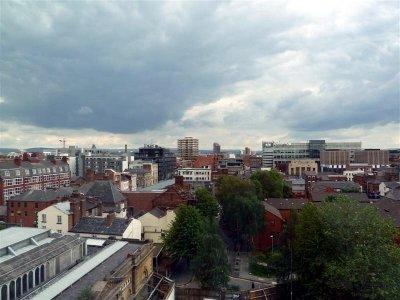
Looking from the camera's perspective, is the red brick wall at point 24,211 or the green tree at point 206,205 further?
the green tree at point 206,205

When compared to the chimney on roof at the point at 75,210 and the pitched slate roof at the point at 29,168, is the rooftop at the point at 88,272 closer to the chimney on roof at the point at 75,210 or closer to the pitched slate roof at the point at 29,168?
the chimney on roof at the point at 75,210

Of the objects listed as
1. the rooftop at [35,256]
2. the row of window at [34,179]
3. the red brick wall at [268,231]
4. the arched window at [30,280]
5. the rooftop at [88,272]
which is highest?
the row of window at [34,179]

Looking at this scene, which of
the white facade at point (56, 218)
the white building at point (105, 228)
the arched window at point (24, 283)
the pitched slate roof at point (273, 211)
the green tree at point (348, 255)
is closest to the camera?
the arched window at point (24, 283)

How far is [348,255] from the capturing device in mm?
30641

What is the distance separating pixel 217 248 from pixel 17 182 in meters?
58.7

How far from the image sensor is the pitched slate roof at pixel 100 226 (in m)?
39.1

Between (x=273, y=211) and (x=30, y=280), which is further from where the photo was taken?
(x=273, y=211)

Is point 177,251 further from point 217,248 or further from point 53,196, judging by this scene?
point 53,196

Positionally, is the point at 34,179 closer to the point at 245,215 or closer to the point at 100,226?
the point at 100,226

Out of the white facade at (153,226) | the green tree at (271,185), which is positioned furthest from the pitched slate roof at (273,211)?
the white facade at (153,226)

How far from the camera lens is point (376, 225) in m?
30.7

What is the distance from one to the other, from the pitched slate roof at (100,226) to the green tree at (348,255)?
17525mm

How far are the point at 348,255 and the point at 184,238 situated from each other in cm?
1634

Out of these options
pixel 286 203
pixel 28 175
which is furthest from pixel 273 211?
pixel 28 175
